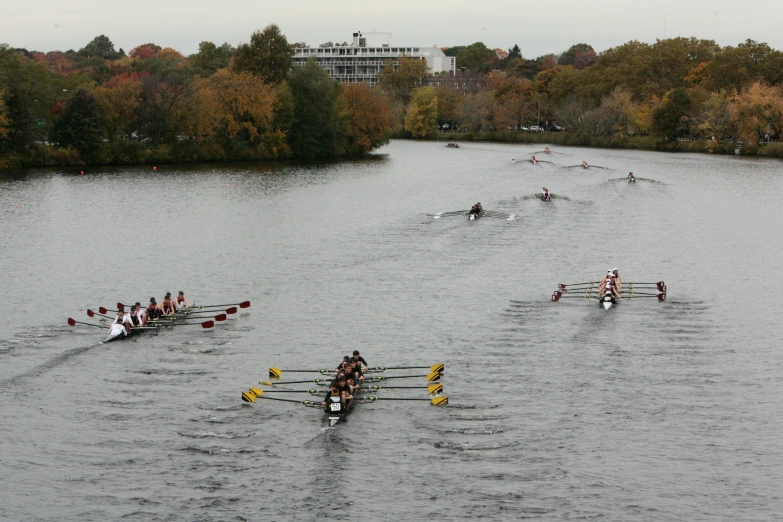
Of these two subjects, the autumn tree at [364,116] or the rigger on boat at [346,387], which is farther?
the autumn tree at [364,116]

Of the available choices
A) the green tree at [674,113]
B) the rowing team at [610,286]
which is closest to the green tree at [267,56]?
the green tree at [674,113]

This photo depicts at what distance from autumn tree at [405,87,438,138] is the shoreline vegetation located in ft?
0.74

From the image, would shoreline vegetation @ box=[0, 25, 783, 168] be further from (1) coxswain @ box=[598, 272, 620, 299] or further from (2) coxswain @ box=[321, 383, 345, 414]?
(2) coxswain @ box=[321, 383, 345, 414]

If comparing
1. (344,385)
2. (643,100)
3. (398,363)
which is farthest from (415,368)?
(643,100)

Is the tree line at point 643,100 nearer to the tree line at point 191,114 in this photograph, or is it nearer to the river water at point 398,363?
the tree line at point 191,114

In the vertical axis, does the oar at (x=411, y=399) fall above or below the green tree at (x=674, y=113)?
below

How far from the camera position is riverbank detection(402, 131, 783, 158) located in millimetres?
121900

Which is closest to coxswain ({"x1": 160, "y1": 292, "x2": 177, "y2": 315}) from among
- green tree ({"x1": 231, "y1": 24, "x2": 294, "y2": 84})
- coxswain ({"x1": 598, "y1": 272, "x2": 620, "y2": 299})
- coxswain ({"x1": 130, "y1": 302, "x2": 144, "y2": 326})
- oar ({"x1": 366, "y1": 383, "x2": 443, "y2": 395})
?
coxswain ({"x1": 130, "y1": 302, "x2": 144, "y2": 326})

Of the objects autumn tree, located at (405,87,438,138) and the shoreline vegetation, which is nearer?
the shoreline vegetation

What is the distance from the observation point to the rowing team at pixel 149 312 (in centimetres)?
3192

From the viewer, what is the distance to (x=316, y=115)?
4321 inches

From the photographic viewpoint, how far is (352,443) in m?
23.2

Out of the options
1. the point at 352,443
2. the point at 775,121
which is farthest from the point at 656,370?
the point at 775,121

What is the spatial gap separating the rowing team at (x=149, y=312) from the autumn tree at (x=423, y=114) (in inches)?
5474
